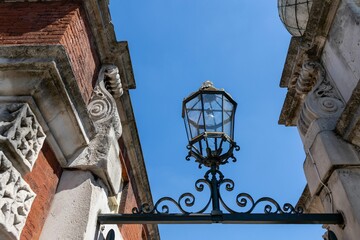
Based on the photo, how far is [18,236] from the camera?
2434 millimetres

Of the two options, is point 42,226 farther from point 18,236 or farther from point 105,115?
point 105,115

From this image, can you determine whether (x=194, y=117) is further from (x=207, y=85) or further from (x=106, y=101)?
(x=106, y=101)

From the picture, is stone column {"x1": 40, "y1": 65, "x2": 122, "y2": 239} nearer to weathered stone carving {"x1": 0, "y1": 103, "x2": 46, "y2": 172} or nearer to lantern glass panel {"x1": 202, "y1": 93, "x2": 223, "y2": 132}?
weathered stone carving {"x1": 0, "y1": 103, "x2": 46, "y2": 172}

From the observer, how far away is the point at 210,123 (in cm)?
353

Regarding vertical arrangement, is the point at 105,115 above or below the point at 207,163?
above

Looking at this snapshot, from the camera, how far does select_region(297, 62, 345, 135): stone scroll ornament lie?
411cm

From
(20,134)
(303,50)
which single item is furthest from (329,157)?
(20,134)

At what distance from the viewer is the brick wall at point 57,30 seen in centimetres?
352

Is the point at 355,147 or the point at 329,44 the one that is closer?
the point at 355,147

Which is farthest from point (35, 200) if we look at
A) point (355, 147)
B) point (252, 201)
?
point (355, 147)

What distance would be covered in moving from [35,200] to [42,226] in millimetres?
269

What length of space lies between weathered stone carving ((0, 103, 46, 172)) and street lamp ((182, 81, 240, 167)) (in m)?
1.54

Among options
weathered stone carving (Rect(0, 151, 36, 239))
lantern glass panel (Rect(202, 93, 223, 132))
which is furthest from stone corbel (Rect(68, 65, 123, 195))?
lantern glass panel (Rect(202, 93, 223, 132))

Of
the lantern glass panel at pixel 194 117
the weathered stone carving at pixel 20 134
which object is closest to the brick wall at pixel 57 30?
the weathered stone carving at pixel 20 134
